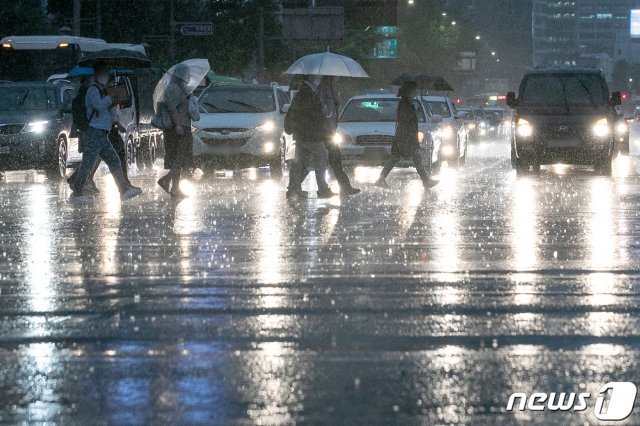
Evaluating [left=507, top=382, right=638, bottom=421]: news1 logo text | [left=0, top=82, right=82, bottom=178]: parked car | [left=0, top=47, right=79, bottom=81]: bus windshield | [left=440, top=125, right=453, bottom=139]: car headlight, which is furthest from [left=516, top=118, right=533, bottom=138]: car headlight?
[left=507, top=382, right=638, bottom=421]: news1 logo text

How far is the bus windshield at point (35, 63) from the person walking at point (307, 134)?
19040mm

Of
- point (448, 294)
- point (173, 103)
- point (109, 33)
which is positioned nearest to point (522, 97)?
point (173, 103)

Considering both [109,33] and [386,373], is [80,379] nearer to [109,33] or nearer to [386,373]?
[386,373]

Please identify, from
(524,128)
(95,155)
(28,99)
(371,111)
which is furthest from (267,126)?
(95,155)

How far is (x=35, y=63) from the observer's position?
3775 cm

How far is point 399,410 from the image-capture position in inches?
234

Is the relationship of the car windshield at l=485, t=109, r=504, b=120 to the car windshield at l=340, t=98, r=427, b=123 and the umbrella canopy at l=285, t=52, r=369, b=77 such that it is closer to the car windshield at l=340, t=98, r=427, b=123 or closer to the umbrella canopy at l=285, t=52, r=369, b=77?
the car windshield at l=340, t=98, r=427, b=123

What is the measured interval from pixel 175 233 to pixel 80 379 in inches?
301

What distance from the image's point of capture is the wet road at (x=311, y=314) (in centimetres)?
620

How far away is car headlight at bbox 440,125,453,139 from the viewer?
30.6 metres

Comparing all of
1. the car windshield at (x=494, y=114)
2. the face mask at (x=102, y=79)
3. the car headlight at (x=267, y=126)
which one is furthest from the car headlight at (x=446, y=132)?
the car windshield at (x=494, y=114)

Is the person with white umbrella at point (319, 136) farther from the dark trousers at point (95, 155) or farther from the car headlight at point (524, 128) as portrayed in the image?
the car headlight at point (524, 128)

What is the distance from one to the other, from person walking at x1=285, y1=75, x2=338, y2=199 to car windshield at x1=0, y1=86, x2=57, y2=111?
8664 mm

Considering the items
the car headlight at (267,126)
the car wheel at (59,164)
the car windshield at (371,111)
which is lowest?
the car wheel at (59,164)
